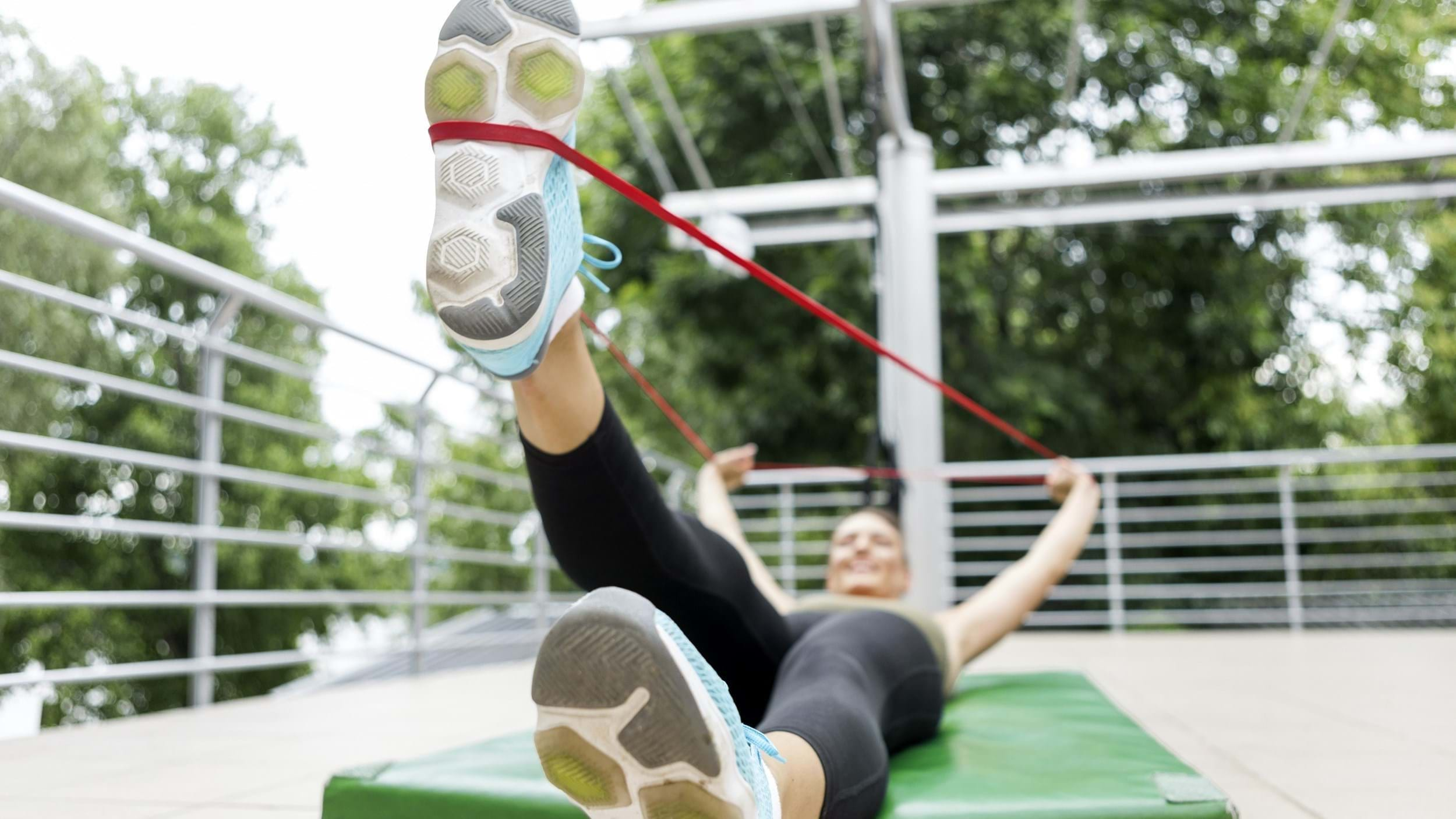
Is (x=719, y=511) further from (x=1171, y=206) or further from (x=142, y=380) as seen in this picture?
(x=142, y=380)

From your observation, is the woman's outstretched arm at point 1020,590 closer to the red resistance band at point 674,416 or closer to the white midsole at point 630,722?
the red resistance band at point 674,416

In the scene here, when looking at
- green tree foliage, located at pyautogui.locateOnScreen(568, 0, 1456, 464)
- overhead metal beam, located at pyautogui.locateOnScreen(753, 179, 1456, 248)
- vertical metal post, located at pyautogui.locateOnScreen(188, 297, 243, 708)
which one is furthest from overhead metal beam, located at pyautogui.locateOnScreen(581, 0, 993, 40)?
green tree foliage, located at pyautogui.locateOnScreen(568, 0, 1456, 464)

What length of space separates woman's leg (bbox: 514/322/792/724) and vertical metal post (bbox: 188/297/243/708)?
4.35 ft

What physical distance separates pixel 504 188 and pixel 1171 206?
4.23 meters

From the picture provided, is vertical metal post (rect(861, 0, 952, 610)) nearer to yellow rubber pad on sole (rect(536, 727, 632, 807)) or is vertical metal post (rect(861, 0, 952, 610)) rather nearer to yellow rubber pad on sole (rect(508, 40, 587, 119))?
yellow rubber pad on sole (rect(508, 40, 587, 119))

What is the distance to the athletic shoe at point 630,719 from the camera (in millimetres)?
701

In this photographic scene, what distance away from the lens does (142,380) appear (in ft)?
35.0

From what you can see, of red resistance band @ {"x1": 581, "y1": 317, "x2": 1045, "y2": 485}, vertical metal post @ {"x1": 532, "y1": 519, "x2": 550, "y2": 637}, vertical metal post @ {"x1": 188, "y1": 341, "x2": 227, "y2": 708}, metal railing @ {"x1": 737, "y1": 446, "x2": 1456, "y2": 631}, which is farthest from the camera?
metal railing @ {"x1": 737, "y1": 446, "x2": 1456, "y2": 631}

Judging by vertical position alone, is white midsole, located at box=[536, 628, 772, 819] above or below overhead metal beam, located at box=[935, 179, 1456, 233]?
below

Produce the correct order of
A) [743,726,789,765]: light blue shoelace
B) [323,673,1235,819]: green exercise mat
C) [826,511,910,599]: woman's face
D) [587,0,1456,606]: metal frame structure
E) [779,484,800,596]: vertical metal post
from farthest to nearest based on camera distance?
[779,484,800,596]: vertical metal post < [587,0,1456,606]: metal frame structure < [826,511,910,599]: woman's face < [323,673,1235,819]: green exercise mat < [743,726,789,765]: light blue shoelace

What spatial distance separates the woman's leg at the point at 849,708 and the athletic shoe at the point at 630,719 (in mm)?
150

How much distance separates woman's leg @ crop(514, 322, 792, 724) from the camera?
1.02 meters

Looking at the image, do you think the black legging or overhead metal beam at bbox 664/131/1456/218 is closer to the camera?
the black legging

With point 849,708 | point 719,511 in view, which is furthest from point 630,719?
point 719,511
